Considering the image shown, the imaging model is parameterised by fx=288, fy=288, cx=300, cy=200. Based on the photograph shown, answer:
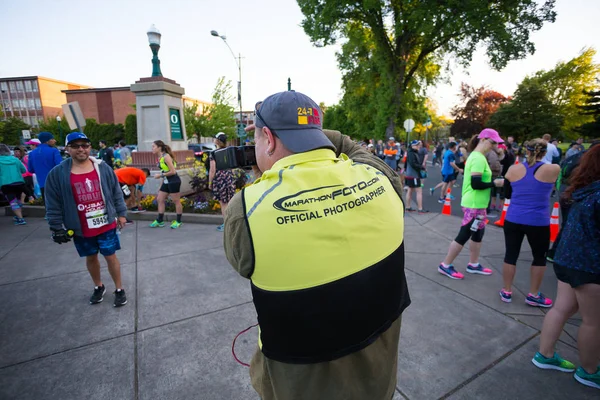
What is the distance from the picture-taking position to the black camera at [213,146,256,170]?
5.27 feet

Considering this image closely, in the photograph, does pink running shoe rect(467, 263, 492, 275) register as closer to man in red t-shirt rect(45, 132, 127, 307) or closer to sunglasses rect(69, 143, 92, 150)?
man in red t-shirt rect(45, 132, 127, 307)

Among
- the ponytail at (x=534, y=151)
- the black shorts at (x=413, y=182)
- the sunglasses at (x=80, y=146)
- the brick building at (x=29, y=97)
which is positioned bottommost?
the black shorts at (x=413, y=182)

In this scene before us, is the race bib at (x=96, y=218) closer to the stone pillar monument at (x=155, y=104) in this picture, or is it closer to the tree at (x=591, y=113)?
the stone pillar monument at (x=155, y=104)

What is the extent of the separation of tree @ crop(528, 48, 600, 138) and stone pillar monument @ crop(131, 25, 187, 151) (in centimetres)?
4204

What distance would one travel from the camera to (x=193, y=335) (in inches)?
111

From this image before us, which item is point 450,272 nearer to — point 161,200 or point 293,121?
point 293,121

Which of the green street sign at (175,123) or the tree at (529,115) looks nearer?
the green street sign at (175,123)

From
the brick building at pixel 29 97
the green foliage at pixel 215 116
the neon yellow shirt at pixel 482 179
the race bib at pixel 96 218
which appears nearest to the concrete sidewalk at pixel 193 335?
the race bib at pixel 96 218

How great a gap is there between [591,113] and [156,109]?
145 ft

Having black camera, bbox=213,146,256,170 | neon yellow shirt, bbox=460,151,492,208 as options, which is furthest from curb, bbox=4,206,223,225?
black camera, bbox=213,146,256,170

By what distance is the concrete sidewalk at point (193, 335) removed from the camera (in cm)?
224

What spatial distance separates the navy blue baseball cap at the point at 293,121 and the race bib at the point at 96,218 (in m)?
2.92

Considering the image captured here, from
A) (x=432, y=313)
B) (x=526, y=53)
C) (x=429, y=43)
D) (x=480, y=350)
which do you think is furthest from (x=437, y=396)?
(x=526, y=53)

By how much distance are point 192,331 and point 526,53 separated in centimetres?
2453
